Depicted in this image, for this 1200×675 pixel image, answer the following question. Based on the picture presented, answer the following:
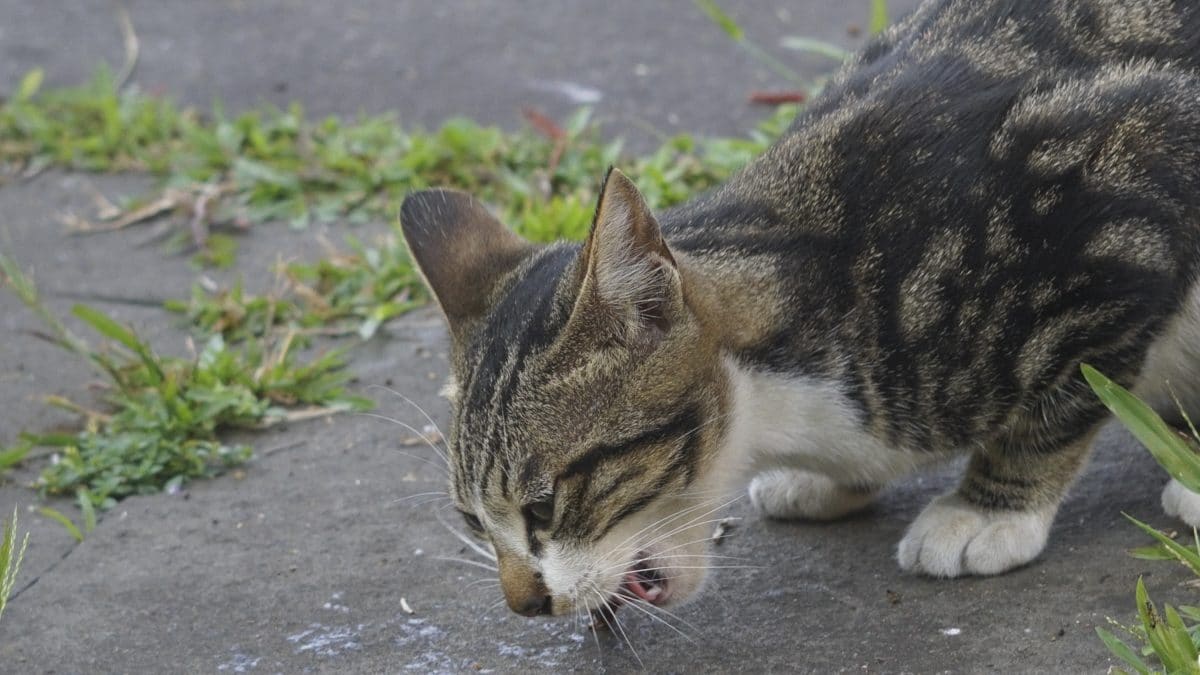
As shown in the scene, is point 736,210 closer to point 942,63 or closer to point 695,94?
point 942,63

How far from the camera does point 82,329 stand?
5.08 meters

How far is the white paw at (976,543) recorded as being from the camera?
10.6ft

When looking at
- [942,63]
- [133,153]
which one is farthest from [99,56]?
[942,63]

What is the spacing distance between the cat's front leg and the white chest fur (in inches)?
6.9

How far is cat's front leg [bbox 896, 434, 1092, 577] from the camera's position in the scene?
10.6ft

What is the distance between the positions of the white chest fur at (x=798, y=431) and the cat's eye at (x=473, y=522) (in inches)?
21.5

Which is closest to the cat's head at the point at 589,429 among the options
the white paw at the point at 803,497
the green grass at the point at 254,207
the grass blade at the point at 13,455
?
the white paw at the point at 803,497

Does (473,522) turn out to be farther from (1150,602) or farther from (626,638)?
(1150,602)

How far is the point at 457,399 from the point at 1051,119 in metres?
1.41

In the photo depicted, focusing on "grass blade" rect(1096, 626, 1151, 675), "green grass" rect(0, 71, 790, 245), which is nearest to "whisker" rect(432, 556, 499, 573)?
"grass blade" rect(1096, 626, 1151, 675)

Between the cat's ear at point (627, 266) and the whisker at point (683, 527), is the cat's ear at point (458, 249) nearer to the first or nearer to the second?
the cat's ear at point (627, 266)

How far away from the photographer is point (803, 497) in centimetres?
354

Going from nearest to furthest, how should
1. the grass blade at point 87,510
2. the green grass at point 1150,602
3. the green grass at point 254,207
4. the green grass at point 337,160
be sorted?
the green grass at point 1150,602 < the grass blade at point 87,510 < the green grass at point 254,207 < the green grass at point 337,160

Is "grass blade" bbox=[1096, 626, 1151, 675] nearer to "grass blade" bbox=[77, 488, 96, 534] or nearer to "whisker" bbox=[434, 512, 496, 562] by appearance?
"whisker" bbox=[434, 512, 496, 562]
